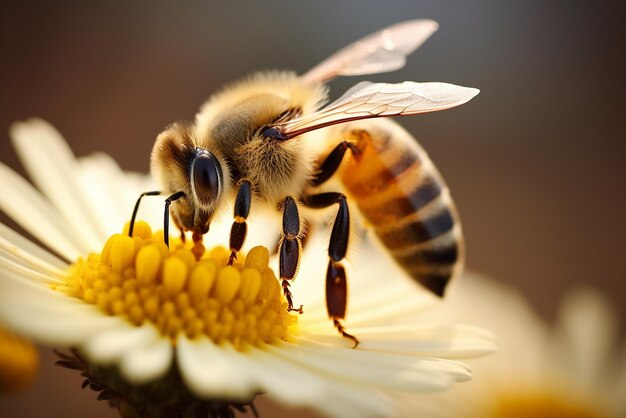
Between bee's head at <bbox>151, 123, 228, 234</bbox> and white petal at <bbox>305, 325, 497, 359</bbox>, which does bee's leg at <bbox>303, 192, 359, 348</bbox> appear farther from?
bee's head at <bbox>151, 123, 228, 234</bbox>

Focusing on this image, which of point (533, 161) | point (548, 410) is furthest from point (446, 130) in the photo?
point (548, 410)

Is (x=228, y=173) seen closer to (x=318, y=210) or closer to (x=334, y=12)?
(x=318, y=210)

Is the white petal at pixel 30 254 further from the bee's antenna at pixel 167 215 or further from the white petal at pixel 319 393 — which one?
the white petal at pixel 319 393

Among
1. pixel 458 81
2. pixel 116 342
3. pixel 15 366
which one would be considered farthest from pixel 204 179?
pixel 458 81

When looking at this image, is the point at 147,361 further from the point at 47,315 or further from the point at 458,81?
the point at 458,81

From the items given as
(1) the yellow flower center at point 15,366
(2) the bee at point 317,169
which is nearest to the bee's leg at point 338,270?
(2) the bee at point 317,169
